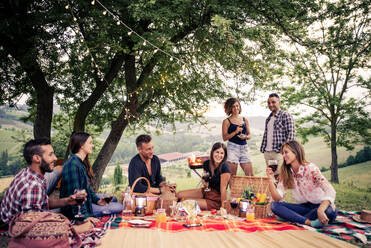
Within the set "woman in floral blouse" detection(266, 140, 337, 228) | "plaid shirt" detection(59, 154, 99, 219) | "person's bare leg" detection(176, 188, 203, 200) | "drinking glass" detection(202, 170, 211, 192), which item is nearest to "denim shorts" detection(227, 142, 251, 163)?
"drinking glass" detection(202, 170, 211, 192)

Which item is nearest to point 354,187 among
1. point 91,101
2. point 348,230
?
point 348,230

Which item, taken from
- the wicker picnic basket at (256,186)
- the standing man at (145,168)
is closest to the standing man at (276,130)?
the wicker picnic basket at (256,186)

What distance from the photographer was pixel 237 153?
4.70 meters

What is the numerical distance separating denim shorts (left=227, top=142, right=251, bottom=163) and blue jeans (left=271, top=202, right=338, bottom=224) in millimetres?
1054

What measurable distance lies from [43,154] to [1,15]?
4.68 metres

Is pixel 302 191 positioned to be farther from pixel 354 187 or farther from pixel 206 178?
pixel 354 187

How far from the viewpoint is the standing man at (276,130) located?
4.56m

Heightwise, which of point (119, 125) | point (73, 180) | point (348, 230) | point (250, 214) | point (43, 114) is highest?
point (43, 114)

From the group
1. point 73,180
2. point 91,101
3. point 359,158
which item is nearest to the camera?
point 73,180

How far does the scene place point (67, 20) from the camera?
538cm

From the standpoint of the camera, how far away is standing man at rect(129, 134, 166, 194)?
413 centimetres

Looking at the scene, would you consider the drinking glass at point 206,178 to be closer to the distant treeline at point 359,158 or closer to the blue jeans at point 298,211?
the blue jeans at point 298,211

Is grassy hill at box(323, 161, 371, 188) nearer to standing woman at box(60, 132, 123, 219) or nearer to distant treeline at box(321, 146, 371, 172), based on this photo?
distant treeline at box(321, 146, 371, 172)

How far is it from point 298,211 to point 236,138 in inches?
59.6
